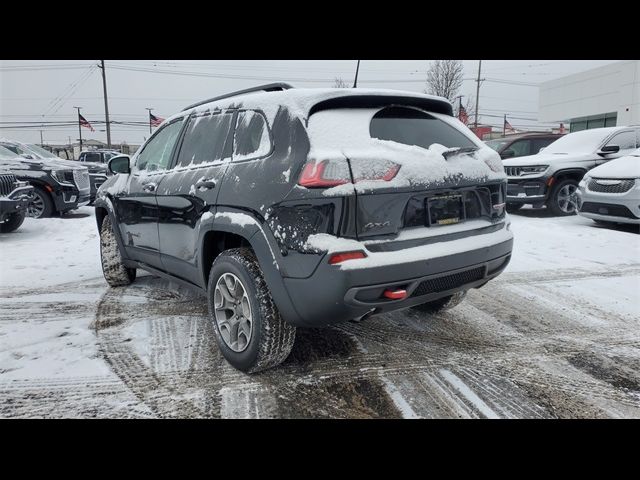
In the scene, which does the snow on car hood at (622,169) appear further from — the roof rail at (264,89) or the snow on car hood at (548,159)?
the roof rail at (264,89)

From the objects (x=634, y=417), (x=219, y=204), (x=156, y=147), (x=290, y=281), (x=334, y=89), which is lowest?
(x=634, y=417)

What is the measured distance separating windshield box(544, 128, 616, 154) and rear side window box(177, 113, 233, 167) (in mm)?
8921

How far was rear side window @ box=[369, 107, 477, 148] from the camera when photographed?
2646mm

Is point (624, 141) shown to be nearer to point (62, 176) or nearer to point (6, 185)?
point (6, 185)

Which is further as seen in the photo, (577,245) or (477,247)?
(577,245)

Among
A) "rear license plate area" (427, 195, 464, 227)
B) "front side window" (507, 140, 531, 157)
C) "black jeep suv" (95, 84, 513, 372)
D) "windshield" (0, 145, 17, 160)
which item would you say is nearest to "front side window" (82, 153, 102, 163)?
"windshield" (0, 145, 17, 160)

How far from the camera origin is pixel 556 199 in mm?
9227

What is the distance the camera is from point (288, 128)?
8.29 feet

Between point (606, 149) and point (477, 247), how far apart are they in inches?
329

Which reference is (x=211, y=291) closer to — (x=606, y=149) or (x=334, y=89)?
(x=334, y=89)

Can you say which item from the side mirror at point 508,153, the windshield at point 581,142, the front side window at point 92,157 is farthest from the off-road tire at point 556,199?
the front side window at point 92,157

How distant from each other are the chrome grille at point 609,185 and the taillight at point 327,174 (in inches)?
267

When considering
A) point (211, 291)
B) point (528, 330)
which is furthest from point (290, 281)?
point (528, 330)

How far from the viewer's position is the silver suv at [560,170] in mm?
9086
